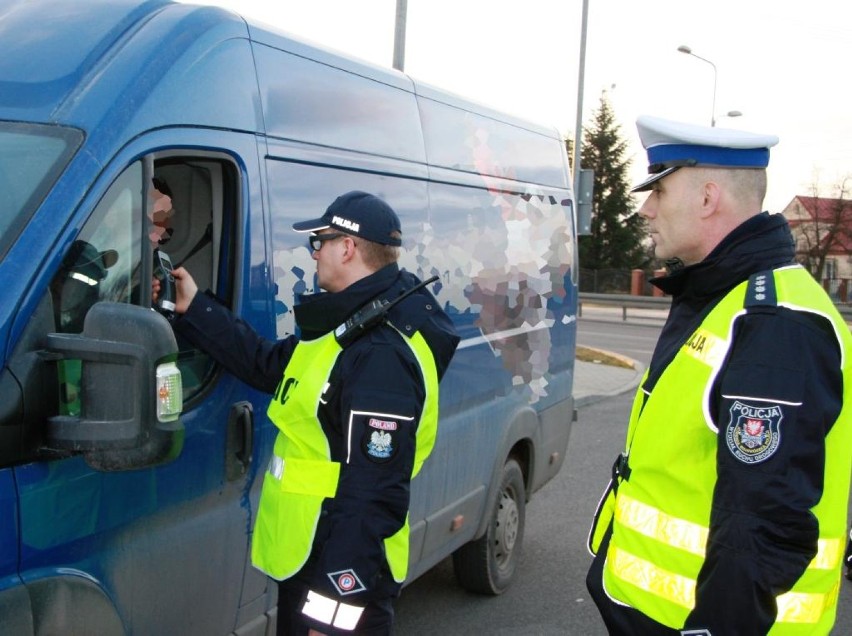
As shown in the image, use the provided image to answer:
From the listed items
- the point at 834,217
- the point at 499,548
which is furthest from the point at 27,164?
the point at 834,217

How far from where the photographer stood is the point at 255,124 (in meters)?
2.78

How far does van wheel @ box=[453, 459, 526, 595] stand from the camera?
16.1 ft

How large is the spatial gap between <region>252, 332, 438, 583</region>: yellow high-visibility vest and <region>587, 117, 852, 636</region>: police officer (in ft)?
2.08

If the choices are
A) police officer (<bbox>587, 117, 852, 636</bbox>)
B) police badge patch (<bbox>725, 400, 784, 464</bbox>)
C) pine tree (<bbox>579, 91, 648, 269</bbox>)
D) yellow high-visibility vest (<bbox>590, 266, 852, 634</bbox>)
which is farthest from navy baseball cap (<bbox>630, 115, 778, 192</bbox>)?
pine tree (<bbox>579, 91, 648, 269</bbox>)

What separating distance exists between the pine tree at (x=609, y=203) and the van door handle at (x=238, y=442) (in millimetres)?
45153

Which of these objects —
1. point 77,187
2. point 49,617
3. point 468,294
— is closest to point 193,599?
point 49,617

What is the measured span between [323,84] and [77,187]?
1274 millimetres

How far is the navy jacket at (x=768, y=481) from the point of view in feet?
5.58

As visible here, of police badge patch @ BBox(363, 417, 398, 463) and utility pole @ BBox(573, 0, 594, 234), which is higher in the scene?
utility pole @ BBox(573, 0, 594, 234)

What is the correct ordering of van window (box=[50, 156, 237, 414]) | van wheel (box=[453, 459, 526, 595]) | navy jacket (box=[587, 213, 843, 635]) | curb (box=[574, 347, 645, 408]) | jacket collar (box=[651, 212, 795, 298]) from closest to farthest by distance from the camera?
navy jacket (box=[587, 213, 843, 635]) < jacket collar (box=[651, 212, 795, 298]) < van window (box=[50, 156, 237, 414]) < van wheel (box=[453, 459, 526, 595]) < curb (box=[574, 347, 645, 408])

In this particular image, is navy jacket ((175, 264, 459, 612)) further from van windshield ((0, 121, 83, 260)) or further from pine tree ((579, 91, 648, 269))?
pine tree ((579, 91, 648, 269))

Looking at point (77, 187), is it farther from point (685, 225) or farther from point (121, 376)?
point (685, 225)

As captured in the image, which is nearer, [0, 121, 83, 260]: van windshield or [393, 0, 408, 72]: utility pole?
[0, 121, 83, 260]: van windshield

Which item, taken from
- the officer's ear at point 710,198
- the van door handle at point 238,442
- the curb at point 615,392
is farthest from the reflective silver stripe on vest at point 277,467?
the curb at point 615,392
